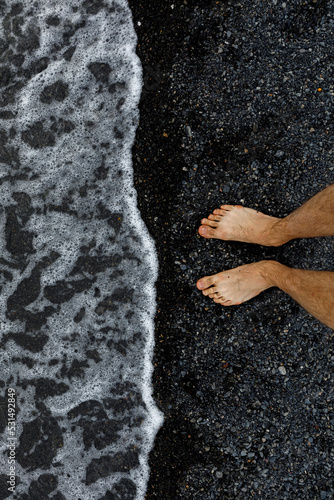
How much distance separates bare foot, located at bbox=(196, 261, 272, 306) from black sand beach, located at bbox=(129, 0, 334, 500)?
0.09 meters

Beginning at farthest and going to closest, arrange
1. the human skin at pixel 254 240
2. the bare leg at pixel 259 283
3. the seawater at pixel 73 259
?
the seawater at pixel 73 259, the human skin at pixel 254 240, the bare leg at pixel 259 283

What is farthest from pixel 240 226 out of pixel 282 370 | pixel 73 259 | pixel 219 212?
pixel 73 259

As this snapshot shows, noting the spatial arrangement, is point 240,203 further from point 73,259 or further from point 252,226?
point 73,259

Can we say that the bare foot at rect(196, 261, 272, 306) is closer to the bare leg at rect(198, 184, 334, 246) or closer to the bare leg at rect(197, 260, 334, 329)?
the bare leg at rect(197, 260, 334, 329)

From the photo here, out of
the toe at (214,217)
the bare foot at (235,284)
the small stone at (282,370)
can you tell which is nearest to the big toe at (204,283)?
the bare foot at (235,284)

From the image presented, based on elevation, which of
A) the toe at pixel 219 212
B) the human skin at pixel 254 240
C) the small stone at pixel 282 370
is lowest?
the small stone at pixel 282 370

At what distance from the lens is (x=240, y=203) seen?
2.42 m

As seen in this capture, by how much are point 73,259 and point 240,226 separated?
1.30 metres

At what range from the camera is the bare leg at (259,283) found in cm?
184

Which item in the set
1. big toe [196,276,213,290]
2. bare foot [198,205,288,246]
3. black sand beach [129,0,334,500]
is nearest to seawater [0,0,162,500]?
black sand beach [129,0,334,500]

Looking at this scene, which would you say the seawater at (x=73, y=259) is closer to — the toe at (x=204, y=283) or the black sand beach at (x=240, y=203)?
the black sand beach at (x=240, y=203)

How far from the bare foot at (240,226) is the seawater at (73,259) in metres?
0.48

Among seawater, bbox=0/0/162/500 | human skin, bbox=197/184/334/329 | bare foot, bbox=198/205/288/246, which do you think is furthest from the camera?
seawater, bbox=0/0/162/500

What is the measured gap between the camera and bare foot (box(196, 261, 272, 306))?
2.30 metres
